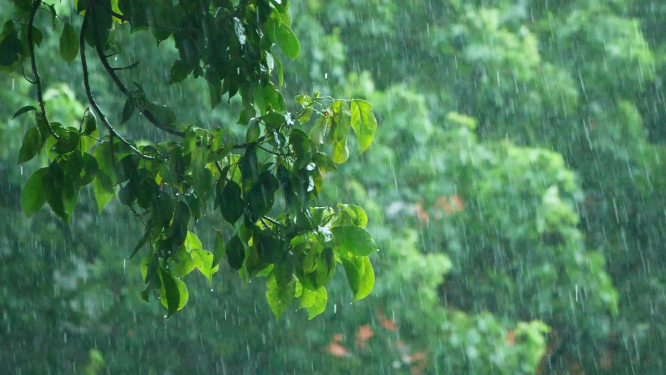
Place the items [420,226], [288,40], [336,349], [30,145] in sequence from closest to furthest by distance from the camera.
Result: 1. [30,145]
2. [288,40]
3. [336,349]
4. [420,226]

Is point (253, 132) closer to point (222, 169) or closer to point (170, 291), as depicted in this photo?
point (222, 169)

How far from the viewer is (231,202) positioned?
4.91 feet

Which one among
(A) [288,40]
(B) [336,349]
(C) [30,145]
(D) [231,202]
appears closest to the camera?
(D) [231,202]

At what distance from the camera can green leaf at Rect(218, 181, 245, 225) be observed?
149 cm

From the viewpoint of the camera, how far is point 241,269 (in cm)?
161

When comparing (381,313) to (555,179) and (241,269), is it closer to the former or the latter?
(555,179)

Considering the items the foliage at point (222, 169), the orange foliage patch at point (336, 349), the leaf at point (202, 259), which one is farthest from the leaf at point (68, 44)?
the orange foliage patch at point (336, 349)

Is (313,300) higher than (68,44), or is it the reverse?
(68,44)

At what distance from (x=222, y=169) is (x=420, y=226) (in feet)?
13.5

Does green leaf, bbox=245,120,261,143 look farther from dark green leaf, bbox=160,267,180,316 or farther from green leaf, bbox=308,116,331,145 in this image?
dark green leaf, bbox=160,267,180,316

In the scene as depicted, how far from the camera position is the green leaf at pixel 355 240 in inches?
59.9

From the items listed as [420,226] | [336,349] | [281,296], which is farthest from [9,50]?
[420,226]

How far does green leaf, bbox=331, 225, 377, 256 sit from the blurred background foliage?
10.3 ft

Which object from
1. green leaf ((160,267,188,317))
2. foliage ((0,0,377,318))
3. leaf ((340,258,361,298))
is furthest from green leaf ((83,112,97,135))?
leaf ((340,258,361,298))
